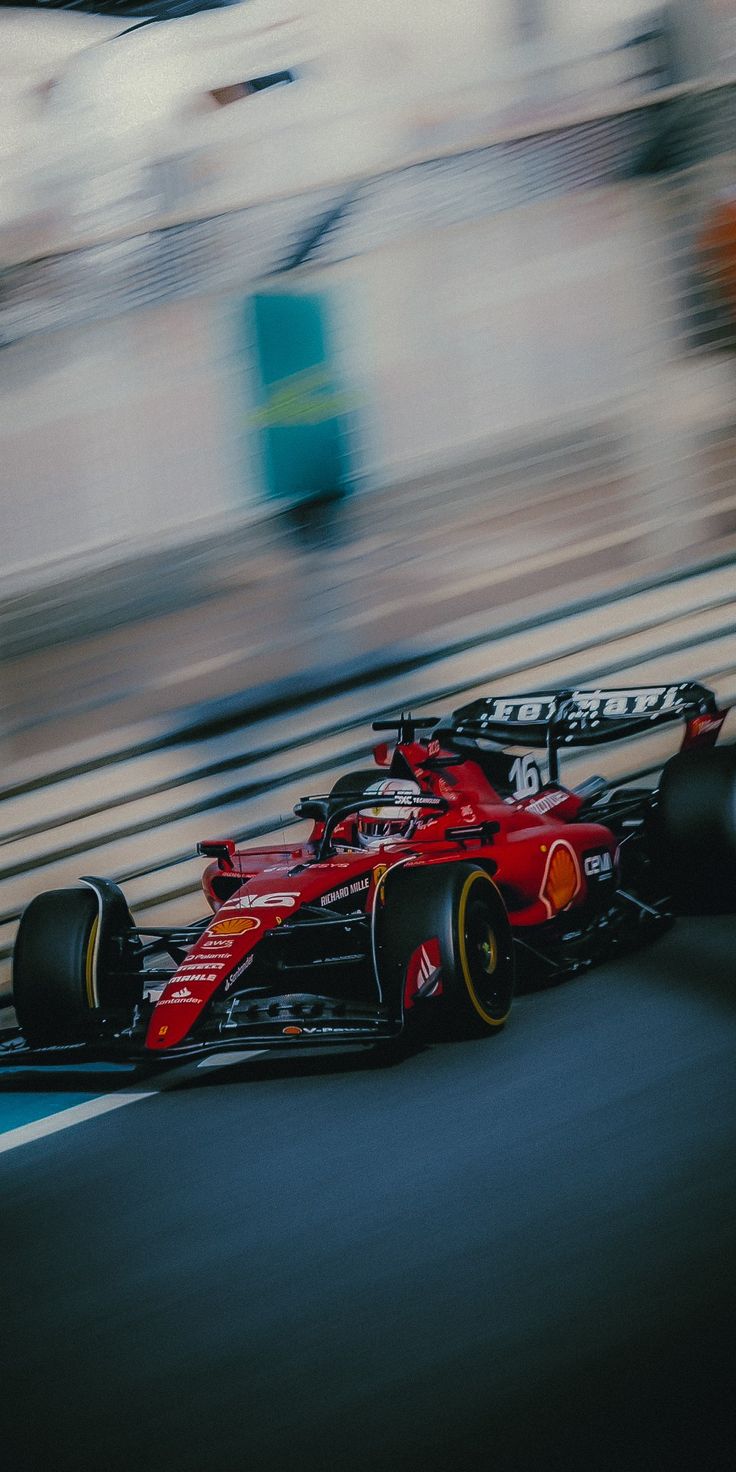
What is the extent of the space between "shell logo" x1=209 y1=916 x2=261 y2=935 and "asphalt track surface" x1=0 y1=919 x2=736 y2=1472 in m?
0.43

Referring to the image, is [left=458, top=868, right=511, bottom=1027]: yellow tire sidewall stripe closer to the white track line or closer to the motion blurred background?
the white track line

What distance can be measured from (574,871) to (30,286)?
146 inches

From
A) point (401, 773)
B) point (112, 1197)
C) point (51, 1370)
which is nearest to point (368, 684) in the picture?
point (401, 773)

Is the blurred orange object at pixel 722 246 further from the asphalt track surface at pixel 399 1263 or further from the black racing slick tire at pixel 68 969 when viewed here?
the black racing slick tire at pixel 68 969

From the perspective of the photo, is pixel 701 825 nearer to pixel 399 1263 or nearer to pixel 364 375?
pixel 399 1263

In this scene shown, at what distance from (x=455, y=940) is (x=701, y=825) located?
153 centimetres

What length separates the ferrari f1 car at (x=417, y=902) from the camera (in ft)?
15.8

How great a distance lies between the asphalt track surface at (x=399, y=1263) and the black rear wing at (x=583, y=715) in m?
1.48

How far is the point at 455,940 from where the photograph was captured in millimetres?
4805

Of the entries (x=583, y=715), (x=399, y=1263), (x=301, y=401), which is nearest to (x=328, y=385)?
(x=301, y=401)

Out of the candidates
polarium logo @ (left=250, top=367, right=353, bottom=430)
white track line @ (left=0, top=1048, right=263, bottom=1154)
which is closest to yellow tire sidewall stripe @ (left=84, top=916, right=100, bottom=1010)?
white track line @ (left=0, top=1048, right=263, bottom=1154)

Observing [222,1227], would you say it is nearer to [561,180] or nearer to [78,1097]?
[78,1097]

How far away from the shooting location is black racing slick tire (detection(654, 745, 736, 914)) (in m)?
5.96

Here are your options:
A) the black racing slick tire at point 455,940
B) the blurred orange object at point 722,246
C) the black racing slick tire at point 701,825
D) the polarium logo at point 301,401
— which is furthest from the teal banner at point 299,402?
the black racing slick tire at point 455,940
